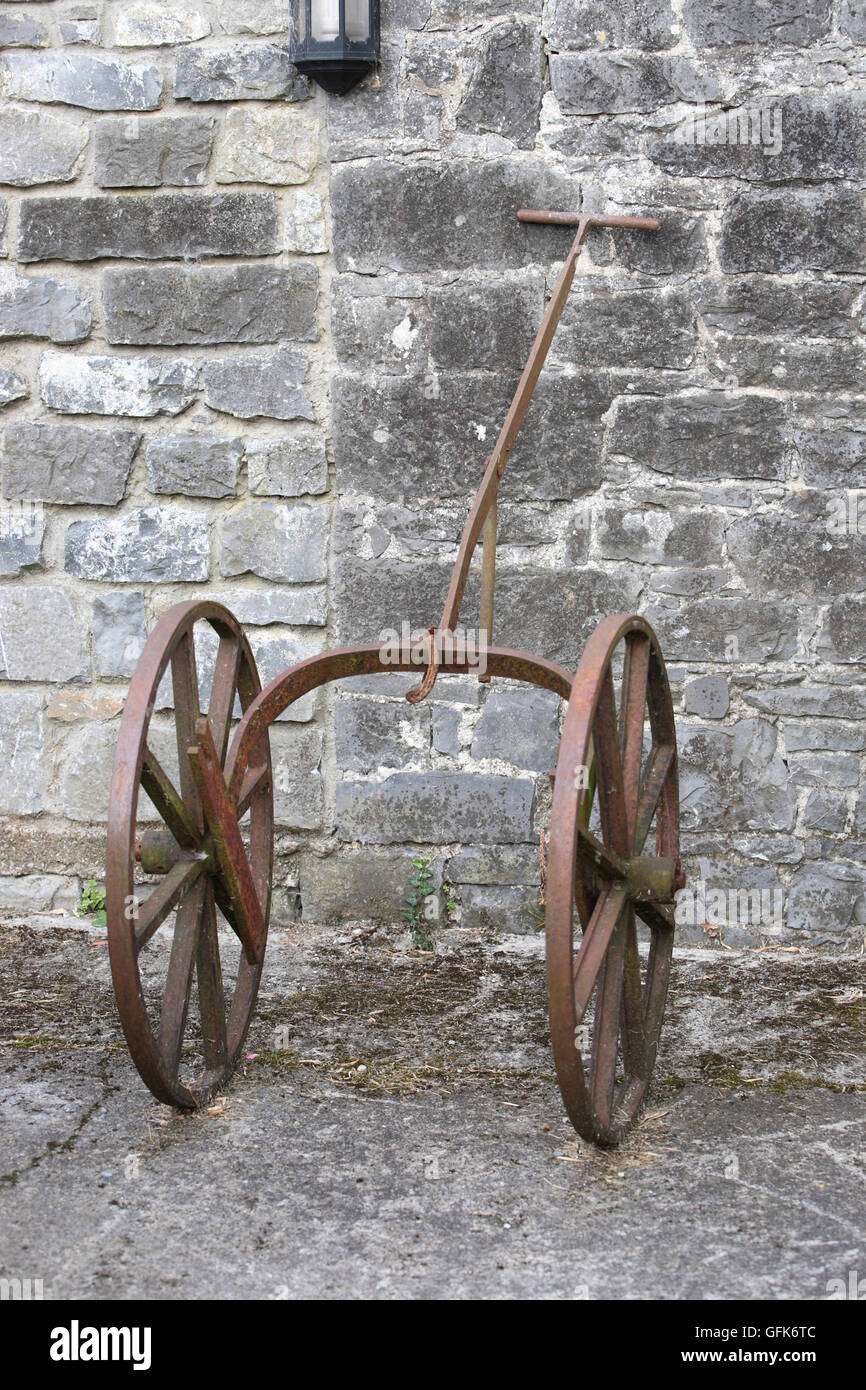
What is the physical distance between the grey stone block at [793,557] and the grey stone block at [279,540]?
116cm

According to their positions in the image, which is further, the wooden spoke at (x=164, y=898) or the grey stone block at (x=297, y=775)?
the grey stone block at (x=297, y=775)

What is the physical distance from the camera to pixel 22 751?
12.8ft

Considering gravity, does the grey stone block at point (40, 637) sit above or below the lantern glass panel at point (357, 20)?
below

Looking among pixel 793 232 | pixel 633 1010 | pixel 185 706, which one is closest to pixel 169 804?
pixel 185 706

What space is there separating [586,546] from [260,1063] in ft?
5.45

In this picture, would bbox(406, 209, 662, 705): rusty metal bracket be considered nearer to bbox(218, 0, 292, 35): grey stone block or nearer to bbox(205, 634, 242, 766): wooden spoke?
bbox(205, 634, 242, 766): wooden spoke

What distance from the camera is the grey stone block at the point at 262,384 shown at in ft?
12.1

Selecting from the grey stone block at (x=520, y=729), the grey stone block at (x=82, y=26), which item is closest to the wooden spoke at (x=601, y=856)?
the grey stone block at (x=520, y=729)

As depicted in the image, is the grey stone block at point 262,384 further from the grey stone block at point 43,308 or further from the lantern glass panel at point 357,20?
the lantern glass panel at point 357,20

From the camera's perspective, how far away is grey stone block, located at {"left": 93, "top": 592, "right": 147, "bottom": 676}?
3.82 m

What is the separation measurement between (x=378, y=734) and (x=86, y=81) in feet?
6.55

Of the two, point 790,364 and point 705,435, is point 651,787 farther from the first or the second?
point 790,364

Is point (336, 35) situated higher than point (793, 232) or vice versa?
point (336, 35)
